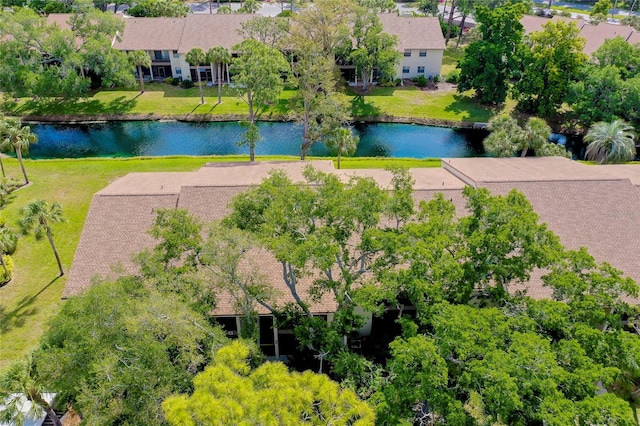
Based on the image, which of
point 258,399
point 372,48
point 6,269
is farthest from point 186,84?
point 258,399

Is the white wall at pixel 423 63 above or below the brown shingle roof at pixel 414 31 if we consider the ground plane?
below

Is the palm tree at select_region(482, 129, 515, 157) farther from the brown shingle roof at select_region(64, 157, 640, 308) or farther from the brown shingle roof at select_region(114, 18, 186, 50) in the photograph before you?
the brown shingle roof at select_region(114, 18, 186, 50)

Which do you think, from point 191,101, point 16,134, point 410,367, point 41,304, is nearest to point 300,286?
point 410,367

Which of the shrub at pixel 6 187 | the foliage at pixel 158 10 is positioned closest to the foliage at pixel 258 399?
the shrub at pixel 6 187

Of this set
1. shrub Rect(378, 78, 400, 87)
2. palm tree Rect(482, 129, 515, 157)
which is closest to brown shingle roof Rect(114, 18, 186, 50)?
shrub Rect(378, 78, 400, 87)

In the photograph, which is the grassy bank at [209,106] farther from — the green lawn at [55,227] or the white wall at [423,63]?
the green lawn at [55,227]

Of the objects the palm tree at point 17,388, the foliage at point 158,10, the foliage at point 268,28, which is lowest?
the palm tree at point 17,388
